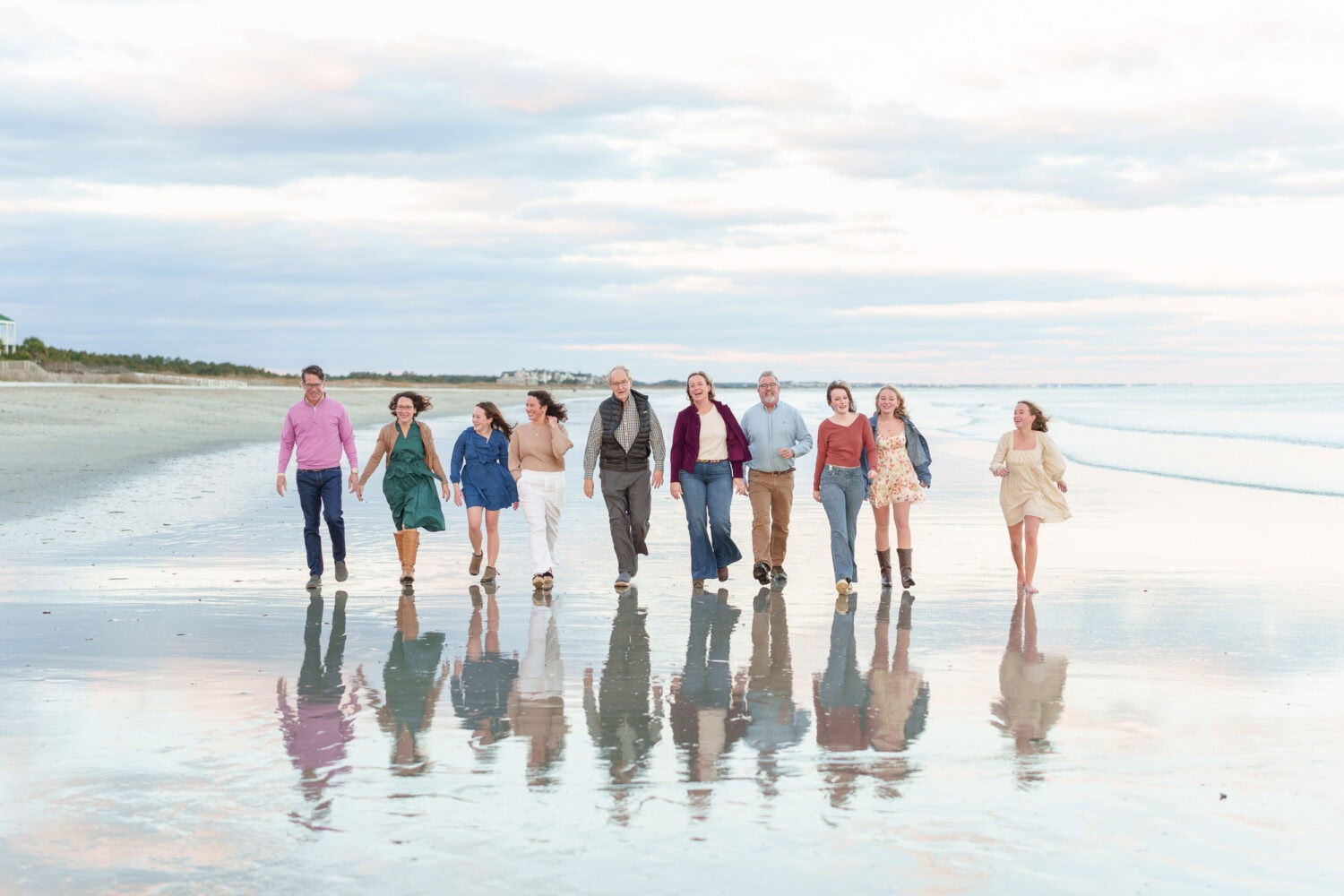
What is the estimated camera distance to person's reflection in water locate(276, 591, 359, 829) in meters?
5.24

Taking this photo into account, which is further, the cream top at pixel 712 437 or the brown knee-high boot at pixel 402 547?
the cream top at pixel 712 437

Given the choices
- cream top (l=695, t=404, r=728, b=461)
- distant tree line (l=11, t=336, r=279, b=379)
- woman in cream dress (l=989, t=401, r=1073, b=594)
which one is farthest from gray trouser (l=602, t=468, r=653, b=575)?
distant tree line (l=11, t=336, r=279, b=379)

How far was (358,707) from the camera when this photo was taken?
6570 millimetres

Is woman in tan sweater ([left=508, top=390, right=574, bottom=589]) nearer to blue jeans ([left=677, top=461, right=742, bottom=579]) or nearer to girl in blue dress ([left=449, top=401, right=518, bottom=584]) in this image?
girl in blue dress ([left=449, top=401, right=518, bottom=584])

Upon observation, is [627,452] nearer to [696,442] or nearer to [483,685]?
[696,442]

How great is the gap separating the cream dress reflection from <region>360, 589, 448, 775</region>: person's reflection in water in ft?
17.4

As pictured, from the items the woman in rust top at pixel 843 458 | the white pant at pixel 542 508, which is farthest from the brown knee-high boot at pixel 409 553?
the woman in rust top at pixel 843 458

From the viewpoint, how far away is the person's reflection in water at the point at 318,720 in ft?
17.2

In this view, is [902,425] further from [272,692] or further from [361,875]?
[361,875]

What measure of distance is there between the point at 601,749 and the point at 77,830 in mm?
2167

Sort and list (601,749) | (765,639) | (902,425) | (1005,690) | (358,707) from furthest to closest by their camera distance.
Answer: (902,425), (765,639), (1005,690), (358,707), (601,749)

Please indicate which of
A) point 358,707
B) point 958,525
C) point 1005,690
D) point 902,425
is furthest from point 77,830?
point 958,525

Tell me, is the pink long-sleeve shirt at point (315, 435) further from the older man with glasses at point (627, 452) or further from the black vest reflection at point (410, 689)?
the black vest reflection at point (410, 689)

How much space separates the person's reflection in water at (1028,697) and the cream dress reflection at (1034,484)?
2.22 meters
